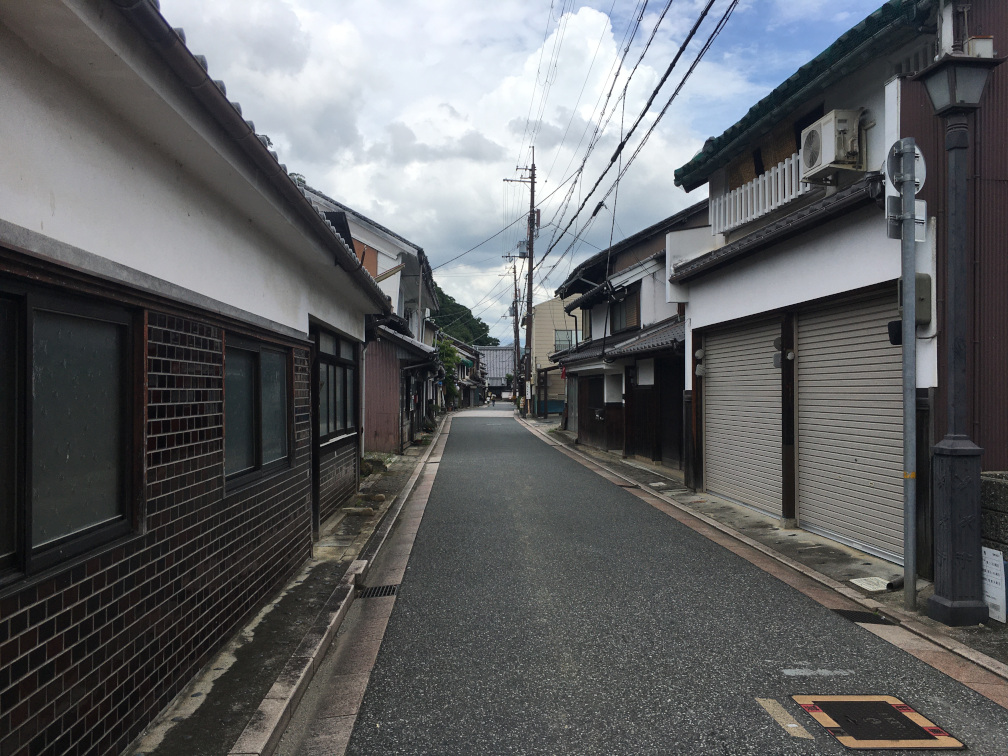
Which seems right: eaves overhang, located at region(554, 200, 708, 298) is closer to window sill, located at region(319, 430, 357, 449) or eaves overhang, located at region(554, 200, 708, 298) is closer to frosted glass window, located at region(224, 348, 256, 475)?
window sill, located at region(319, 430, 357, 449)

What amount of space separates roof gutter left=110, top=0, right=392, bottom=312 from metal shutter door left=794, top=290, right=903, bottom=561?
619 centimetres

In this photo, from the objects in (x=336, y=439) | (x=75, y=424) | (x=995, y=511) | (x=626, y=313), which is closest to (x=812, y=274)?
(x=995, y=511)

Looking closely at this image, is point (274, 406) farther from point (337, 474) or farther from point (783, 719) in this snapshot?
point (783, 719)

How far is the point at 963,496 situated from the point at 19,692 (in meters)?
6.32

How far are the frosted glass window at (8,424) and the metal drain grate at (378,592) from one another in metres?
4.16

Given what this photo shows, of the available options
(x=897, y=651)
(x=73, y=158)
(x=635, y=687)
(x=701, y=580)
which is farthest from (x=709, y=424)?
(x=73, y=158)

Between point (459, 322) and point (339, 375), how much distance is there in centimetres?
7317

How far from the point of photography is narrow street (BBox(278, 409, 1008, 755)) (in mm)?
3785

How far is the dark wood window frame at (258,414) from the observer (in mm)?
5379

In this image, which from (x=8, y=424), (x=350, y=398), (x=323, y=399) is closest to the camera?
(x=8, y=424)

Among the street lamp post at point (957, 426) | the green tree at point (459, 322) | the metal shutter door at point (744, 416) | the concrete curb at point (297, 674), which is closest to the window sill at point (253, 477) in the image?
the concrete curb at point (297, 674)

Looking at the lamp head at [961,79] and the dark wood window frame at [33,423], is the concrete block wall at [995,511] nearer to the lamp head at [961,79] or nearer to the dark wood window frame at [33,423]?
the lamp head at [961,79]

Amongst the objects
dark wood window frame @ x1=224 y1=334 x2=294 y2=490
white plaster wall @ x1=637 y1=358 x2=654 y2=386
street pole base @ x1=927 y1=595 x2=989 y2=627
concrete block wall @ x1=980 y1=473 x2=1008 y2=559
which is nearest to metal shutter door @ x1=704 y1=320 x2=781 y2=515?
concrete block wall @ x1=980 y1=473 x2=1008 y2=559

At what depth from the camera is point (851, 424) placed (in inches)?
320
